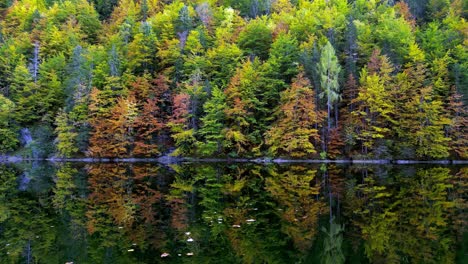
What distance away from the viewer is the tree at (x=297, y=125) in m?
44.2

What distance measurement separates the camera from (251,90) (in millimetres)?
48594

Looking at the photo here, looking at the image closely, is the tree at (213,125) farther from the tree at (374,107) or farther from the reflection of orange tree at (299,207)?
the reflection of orange tree at (299,207)

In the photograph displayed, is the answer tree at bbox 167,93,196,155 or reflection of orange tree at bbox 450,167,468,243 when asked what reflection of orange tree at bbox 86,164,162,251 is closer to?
reflection of orange tree at bbox 450,167,468,243

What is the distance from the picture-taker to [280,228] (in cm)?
1278

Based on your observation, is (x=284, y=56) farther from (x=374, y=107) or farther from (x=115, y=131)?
(x=115, y=131)

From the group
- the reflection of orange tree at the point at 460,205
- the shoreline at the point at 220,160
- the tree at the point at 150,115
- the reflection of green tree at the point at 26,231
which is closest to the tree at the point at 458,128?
the shoreline at the point at 220,160

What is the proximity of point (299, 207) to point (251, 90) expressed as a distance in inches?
1316

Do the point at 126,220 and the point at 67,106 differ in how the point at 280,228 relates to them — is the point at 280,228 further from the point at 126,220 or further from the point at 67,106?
the point at 67,106

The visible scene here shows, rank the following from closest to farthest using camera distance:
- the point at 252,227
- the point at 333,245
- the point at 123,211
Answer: the point at 333,245, the point at 252,227, the point at 123,211

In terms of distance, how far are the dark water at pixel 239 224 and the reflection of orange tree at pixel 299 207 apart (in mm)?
35

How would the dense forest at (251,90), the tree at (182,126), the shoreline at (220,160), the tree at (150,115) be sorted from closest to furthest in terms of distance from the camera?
the shoreline at (220,160) < the dense forest at (251,90) < the tree at (182,126) < the tree at (150,115)

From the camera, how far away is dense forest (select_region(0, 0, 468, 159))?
44469 mm

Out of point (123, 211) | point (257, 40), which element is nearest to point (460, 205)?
point (123, 211)

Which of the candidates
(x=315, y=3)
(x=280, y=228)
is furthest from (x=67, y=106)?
(x=280, y=228)
